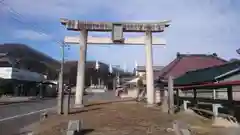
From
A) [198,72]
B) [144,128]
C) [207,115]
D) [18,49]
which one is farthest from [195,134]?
[18,49]

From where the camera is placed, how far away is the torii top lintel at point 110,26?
2416 centimetres

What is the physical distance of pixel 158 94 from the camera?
31.6 meters

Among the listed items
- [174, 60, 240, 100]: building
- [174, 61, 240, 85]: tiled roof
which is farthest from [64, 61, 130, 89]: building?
[174, 60, 240, 100]: building

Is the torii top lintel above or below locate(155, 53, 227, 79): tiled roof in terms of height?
above

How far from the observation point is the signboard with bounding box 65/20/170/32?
2419cm

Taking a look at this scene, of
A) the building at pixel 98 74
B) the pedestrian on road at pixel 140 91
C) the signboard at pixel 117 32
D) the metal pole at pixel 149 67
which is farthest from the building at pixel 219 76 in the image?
the building at pixel 98 74

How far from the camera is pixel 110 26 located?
24625 millimetres

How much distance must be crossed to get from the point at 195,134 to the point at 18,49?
9757cm

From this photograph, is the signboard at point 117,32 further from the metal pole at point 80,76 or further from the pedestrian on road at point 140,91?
the pedestrian on road at point 140,91

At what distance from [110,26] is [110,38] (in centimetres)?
154

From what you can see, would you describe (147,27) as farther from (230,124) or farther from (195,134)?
(195,134)

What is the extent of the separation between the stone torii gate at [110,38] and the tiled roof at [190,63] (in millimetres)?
6336

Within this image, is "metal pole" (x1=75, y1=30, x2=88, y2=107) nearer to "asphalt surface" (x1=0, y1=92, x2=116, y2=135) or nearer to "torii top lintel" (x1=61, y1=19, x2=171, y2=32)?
"torii top lintel" (x1=61, y1=19, x2=171, y2=32)

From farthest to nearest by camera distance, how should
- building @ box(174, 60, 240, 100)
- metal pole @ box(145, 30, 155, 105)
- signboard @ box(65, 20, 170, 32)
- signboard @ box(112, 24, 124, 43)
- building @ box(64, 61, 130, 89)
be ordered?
1. building @ box(64, 61, 130, 89)
2. metal pole @ box(145, 30, 155, 105)
3. signboard @ box(112, 24, 124, 43)
4. signboard @ box(65, 20, 170, 32)
5. building @ box(174, 60, 240, 100)
